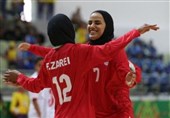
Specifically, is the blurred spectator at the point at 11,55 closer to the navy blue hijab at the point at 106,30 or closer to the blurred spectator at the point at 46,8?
the blurred spectator at the point at 46,8

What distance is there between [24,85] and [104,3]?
1224cm

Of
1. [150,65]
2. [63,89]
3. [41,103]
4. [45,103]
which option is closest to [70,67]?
[63,89]

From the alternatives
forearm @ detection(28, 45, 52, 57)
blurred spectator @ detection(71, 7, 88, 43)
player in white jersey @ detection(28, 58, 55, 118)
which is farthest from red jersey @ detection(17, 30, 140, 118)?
blurred spectator @ detection(71, 7, 88, 43)

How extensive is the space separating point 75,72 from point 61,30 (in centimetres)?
36

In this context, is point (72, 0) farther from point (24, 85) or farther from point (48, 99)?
point (24, 85)

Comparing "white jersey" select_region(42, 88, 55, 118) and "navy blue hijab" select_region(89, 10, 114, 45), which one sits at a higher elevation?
"navy blue hijab" select_region(89, 10, 114, 45)

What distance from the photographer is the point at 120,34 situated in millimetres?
16719

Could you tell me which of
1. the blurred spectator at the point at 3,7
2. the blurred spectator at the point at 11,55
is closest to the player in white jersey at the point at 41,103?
the blurred spectator at the point at 11,55

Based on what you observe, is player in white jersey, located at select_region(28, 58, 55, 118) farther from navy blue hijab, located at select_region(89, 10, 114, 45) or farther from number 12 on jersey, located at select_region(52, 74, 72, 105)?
number 12 on jersey, located at select_region(52, 74, 72, 105)

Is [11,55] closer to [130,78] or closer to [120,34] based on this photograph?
[120,34]

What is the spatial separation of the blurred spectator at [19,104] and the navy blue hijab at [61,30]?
20.1 ft

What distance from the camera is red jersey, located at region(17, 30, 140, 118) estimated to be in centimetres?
394

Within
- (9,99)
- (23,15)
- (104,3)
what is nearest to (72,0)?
(104,3)

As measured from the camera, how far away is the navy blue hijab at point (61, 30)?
4.07m
